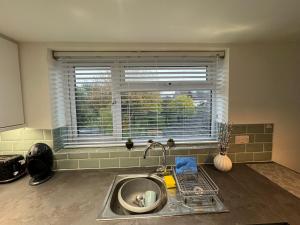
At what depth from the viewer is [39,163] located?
122 centimetres

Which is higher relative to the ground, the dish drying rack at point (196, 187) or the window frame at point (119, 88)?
the window frame at point (119, 88)

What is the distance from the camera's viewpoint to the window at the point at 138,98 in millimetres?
1518

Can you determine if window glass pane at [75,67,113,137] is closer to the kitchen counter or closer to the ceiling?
the ceiling

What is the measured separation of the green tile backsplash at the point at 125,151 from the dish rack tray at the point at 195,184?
7.0 inches

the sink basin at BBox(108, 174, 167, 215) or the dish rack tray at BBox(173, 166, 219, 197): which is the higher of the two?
the dish rack tray at BBox(173, 166, 219, 197)

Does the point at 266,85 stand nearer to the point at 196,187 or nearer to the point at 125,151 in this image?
the point at 196,187

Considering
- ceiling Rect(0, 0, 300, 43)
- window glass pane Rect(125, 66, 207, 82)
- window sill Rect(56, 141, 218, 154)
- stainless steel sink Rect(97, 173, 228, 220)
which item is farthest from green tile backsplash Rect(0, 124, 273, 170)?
ceiling Rect(0, 0, 300, 43)

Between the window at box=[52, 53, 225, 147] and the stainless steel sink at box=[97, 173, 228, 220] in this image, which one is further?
the window at box=[52, 53, 225, 147]

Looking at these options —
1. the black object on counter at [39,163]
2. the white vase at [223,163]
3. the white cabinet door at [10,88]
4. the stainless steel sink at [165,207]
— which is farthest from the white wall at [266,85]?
the white cabinet door at [10,88]

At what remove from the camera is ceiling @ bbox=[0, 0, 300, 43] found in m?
0.82

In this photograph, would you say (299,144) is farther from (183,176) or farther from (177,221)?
(177,221)

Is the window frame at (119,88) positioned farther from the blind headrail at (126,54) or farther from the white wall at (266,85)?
the white wall at (266,85)

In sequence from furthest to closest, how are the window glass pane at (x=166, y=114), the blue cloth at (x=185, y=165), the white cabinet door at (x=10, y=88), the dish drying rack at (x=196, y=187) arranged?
the window glass pane at (x=166, y=114), the blue cloth at (x=185, y=165), the white cabinet door at (x=10, y=88), the dish drying rack at (x=196, y=187)

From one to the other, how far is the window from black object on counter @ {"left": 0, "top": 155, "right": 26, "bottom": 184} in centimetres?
35
